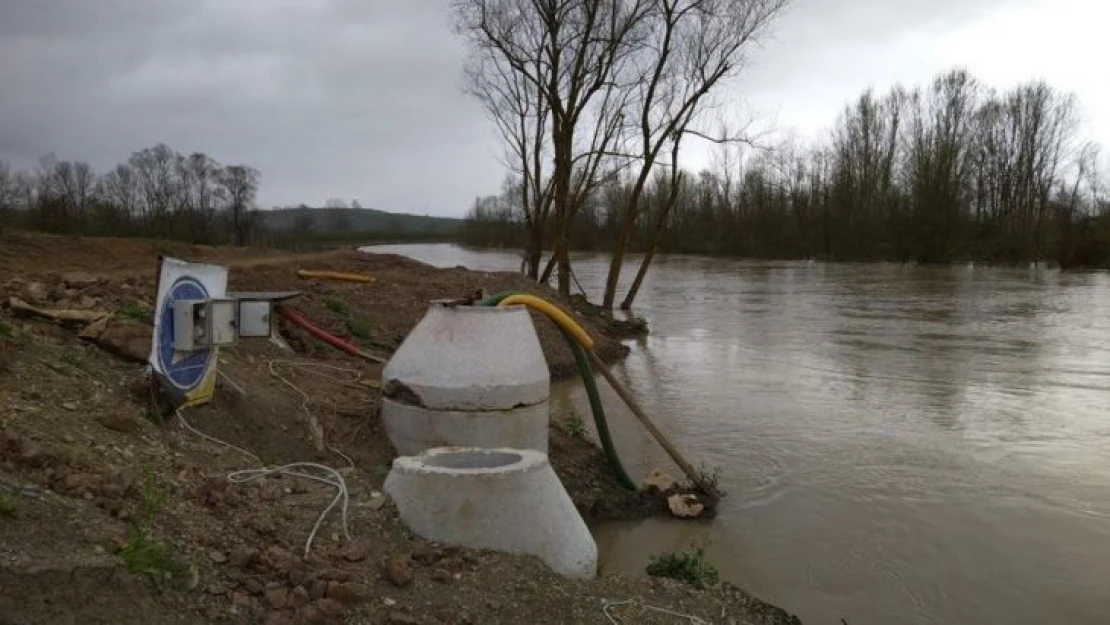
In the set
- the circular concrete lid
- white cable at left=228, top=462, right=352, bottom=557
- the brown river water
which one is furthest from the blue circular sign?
the brown river water

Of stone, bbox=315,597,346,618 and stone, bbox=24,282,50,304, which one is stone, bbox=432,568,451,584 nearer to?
stone, bbox=315,597,346,618

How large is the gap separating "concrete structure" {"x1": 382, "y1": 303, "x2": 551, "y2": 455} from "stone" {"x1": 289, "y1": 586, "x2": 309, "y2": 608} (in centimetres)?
254

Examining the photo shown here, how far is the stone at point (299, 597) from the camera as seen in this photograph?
3242 millimetres

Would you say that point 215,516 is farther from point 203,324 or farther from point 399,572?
point 203,324

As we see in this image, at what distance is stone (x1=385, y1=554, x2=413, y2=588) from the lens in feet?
11.7

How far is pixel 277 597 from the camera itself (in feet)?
10.6

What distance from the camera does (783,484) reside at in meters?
7.97

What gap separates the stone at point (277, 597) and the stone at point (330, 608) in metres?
0.12

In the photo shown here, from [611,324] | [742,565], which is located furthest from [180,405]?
[611,324]

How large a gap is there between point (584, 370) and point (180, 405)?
3.18 meters

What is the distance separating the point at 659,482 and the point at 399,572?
3.89m

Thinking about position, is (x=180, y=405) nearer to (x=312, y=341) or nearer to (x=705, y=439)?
(x=312, y=341)

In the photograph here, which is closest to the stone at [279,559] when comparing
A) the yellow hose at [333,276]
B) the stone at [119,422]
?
the stone at [119,422]

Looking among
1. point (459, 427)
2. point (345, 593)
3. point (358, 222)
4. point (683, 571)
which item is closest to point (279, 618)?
point (345, 593)
